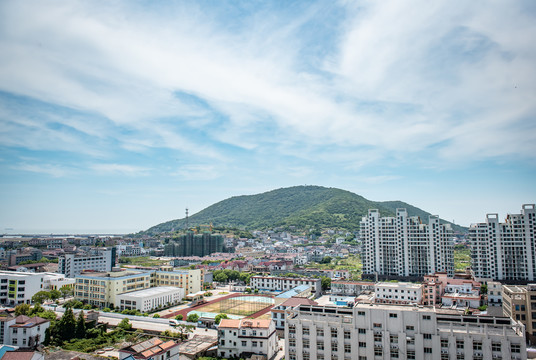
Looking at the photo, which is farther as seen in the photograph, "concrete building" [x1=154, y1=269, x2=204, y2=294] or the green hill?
the green hill

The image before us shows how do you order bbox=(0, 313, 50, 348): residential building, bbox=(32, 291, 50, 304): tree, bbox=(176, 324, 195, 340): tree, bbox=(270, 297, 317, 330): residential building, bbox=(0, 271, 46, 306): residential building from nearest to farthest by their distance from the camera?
bbox=(0, 313, 50, 348): residential building → bbox=(176, 324, 195, 340): tree → bbox=(270, 297, 317, 330): residential building → bbox=(32, 291, 50, 304): tree → bbox=(0, 271, 46, 306): residential building

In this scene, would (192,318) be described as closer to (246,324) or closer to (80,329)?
(80,329)

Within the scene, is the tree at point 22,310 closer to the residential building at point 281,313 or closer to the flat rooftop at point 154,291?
the flat rooftop at point 154,291

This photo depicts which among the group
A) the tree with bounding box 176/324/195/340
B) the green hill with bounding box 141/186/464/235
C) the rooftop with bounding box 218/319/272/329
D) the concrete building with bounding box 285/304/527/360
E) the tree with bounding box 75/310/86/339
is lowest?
the tree with bounding box 176/324/195/340

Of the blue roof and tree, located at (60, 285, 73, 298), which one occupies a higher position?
the blue roof

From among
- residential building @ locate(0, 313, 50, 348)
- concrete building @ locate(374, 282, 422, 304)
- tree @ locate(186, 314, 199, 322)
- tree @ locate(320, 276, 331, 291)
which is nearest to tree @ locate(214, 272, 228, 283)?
tree @ locate(320, 276, 331, 291)

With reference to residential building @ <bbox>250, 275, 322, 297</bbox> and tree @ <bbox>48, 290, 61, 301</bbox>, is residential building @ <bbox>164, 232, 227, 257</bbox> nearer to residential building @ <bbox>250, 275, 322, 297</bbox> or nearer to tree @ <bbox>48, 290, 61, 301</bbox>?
residential building @ <bbox>250, 275, 322, 297</bbox>

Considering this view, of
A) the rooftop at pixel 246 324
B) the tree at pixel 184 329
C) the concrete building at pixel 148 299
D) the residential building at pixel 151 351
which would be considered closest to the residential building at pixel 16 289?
the concrete building at pixel 148 299
